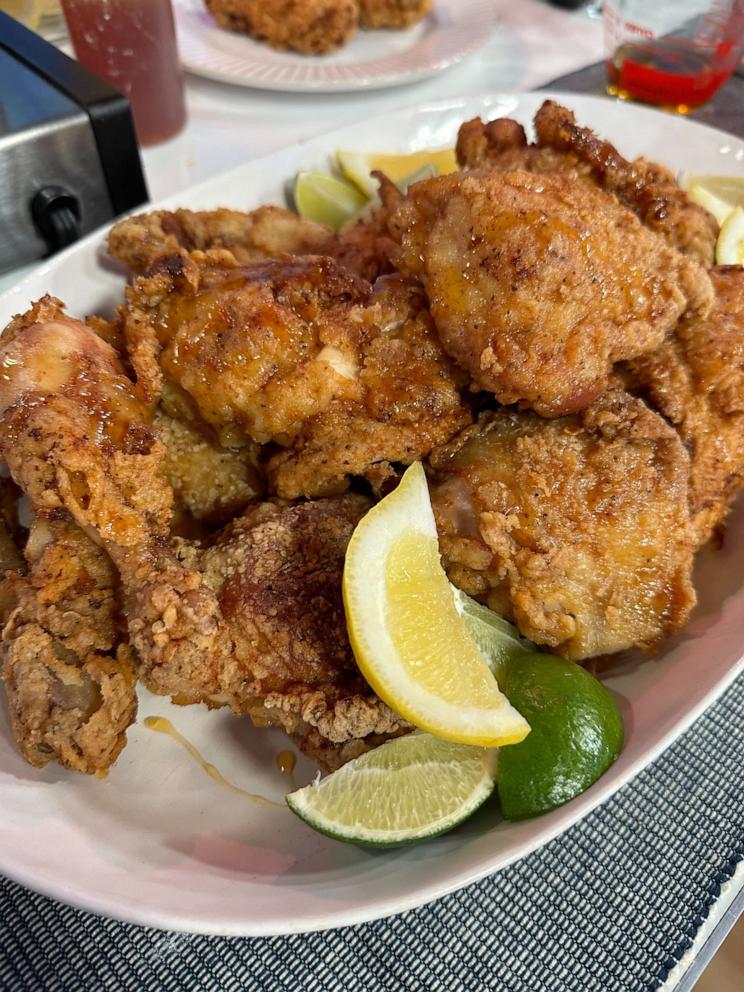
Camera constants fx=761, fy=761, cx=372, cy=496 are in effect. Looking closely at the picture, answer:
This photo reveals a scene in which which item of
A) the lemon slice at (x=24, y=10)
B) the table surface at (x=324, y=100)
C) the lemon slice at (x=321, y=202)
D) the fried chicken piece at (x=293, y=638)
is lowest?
the fried chicken piece at (x=293, y=638)

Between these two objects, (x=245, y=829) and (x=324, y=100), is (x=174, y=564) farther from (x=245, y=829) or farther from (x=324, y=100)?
(x=324, y=100)

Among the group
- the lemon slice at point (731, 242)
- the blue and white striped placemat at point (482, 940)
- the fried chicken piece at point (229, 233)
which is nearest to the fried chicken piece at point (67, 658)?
the blue and white striped placemat at point (482, 940)

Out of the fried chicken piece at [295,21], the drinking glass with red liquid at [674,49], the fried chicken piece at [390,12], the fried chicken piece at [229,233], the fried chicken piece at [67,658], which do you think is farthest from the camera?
the fried chicken piece at [390,12]

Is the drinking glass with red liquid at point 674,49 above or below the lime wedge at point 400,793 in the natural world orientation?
above

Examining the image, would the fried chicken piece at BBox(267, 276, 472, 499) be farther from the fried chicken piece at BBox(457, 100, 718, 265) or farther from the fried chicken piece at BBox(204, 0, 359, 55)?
the fried chicken piece at BBox(204, 0, 359, 55)

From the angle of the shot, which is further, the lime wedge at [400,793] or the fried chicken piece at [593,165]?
the fried chicken piece at [593,165]

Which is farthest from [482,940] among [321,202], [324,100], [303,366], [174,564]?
[324,100]

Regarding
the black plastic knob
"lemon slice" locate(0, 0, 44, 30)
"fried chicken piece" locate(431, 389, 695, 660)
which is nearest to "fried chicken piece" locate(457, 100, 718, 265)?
"fried chicken piece" locate(431, 389, 695, 660)

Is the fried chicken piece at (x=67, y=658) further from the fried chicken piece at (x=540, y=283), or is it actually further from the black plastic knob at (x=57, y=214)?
the black plastic knob at (x=57, y=214)
